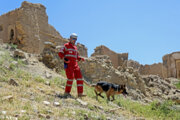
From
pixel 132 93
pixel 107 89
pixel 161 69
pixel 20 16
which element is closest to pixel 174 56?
pixel 161 69

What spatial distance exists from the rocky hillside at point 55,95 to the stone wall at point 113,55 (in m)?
4.46

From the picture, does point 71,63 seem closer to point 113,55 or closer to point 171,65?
point 113,55

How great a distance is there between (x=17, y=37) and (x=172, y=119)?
11.0 m

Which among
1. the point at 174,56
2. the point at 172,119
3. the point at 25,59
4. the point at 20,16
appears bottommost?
the point at 172,119

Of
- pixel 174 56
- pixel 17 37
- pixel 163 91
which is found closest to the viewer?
pixel 163 91

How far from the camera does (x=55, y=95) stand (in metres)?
5.18

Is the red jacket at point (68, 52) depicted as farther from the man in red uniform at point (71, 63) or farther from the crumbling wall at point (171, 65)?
the crumbling wall at point (171, 65)

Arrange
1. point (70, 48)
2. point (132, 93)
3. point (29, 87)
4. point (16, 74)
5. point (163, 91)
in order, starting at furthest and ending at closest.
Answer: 1. point (163, 91)
2. point (132, 93)
3. point (16, 74)
4. point (70, 48)
5. point (29, 87)

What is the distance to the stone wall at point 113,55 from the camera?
16.7 metres

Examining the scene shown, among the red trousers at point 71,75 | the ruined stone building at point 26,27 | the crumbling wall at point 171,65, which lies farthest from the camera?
the crumbling wall at point 171,65

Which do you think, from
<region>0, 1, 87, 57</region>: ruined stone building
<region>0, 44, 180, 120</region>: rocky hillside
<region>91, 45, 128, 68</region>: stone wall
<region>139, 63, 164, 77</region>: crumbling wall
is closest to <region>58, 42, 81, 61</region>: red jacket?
<region>0, 44, 180, 120</region>: rocky hillside

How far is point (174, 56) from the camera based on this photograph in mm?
20281

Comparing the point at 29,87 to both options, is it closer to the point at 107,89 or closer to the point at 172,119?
the point at 107,89

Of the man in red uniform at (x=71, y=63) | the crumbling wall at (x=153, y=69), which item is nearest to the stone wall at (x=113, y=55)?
the crumbling wall at (x=153, y=69)
